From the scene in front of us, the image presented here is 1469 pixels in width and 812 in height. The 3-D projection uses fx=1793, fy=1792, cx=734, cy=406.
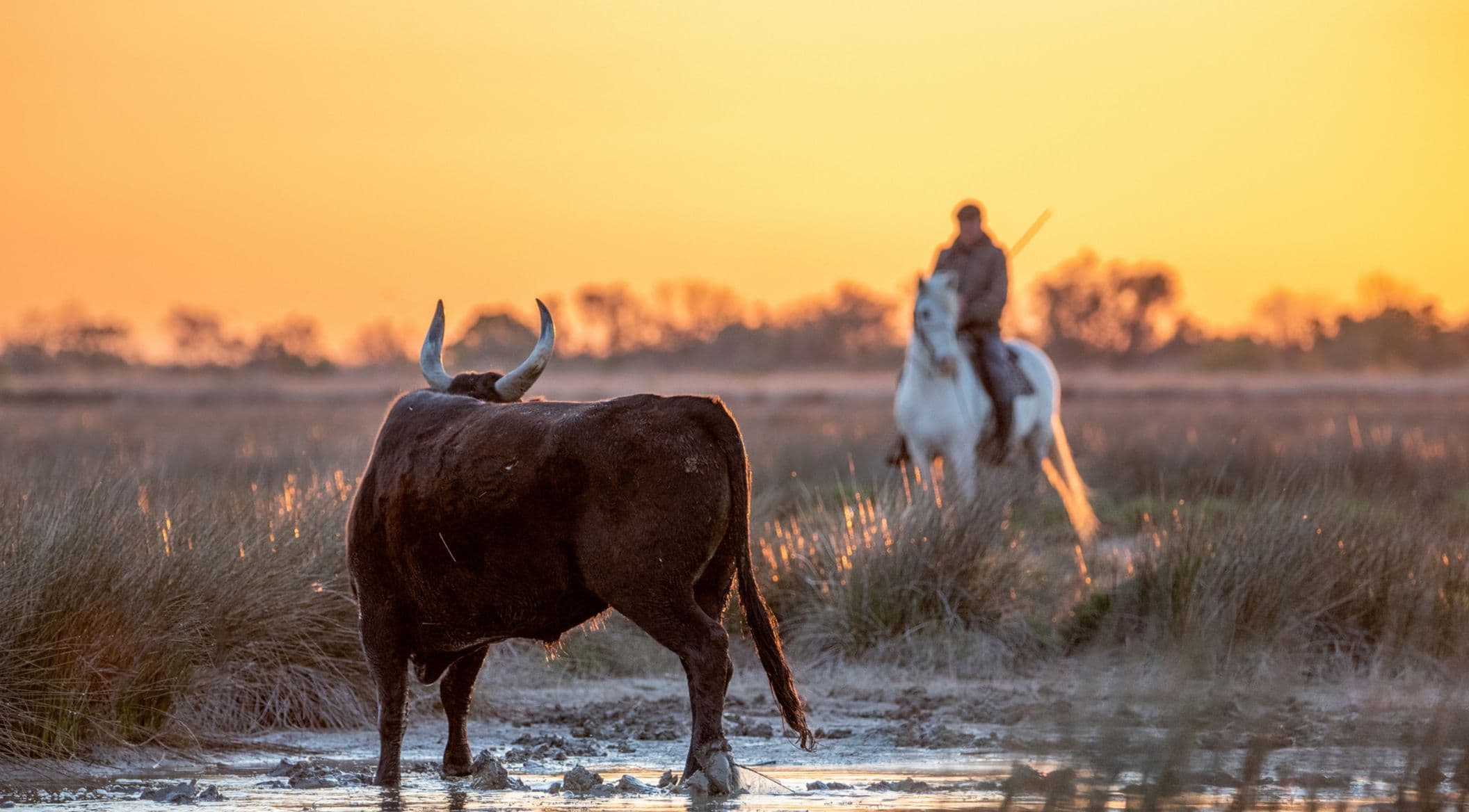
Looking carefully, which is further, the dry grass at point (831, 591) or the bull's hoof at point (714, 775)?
the dry grass at point (831, 591)

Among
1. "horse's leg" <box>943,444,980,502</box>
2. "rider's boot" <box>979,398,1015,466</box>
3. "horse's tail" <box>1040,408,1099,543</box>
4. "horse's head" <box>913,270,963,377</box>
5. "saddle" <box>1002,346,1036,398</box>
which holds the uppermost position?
"horse's head" <box>913,270,963,377</box>

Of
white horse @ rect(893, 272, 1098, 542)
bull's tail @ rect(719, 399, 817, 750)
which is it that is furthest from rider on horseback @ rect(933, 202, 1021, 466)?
bull's tail @ rect(719, 399, 817, 750)

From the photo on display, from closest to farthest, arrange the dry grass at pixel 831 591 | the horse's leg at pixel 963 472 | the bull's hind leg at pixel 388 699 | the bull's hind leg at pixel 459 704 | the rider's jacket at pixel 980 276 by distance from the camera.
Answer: the bull's hind leg at pixel 388 699
the bull's hind leg at pixel 459 704
the dry grass at pixel 831 591
the horse's leg at pixel 963 472
the rider's jacket at pixel 980 276

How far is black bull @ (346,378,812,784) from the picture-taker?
6.22 metres

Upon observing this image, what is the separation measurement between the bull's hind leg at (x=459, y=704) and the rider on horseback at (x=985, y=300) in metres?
9.12

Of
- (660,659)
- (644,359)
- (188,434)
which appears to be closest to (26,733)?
(660,659)

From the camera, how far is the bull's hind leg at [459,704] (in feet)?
24.0

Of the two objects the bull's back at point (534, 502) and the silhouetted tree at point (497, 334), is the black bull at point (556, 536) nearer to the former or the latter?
the bull's back at point (534, 502)

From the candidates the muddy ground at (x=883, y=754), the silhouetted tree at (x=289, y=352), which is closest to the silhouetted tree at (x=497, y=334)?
the silhouetted tree at (x=289, y=352)

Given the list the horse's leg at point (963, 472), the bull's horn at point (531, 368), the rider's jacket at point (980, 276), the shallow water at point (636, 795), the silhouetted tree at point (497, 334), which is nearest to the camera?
the shallow water at point (636, 795)

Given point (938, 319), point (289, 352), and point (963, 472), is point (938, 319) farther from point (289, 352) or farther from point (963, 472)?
point (289, 352)

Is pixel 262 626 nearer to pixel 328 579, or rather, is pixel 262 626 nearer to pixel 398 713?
pixel 328 579

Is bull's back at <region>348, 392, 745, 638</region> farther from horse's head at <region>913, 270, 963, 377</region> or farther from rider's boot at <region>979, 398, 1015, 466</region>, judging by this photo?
rider's boot at <region>979, 398, 1015, 466</region>

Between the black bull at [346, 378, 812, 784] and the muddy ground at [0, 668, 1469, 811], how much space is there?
47 cm
